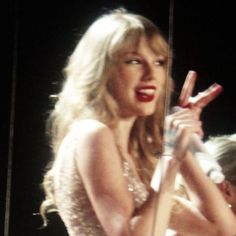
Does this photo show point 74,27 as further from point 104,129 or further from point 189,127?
point 189,127

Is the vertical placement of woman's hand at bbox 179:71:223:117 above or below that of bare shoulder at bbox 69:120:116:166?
above

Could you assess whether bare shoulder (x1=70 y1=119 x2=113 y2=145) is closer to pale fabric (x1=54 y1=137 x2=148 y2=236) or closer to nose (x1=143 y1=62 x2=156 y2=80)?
pale fabric (x1=54 y1=137 x2=148 y2=236)

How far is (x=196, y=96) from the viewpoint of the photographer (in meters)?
1.59

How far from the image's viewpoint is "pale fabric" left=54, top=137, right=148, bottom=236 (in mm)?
1512

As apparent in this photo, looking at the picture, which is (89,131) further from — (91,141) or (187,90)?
(187,90)

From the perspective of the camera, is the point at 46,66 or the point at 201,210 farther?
the point at 46,66

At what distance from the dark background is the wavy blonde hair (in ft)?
0.11

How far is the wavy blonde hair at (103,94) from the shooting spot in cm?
158

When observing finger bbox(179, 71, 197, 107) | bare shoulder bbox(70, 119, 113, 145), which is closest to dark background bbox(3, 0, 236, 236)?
finger bbox(179, 71, 197, 107)

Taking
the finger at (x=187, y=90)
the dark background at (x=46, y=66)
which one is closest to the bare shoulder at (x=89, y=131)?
the dark background at (x=46, y=66)

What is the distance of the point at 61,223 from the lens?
5.17 ft

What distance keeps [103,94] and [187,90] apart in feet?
0.78

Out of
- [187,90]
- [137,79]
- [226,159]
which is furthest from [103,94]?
[226,159]

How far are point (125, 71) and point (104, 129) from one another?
7.0 inches
